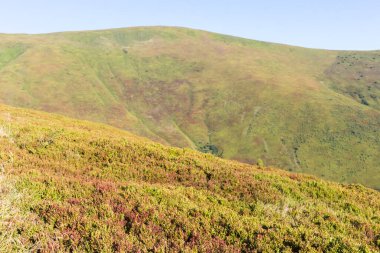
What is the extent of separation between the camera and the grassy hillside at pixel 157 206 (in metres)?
8.04

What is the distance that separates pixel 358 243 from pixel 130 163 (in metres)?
9.78

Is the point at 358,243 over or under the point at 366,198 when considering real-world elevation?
over

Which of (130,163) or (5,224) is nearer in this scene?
(5,224)

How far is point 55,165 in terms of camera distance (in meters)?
13.5

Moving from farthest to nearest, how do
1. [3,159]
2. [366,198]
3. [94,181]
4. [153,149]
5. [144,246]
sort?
[153,149] → [366,198] → [3,159] → [94,181] → [144,246]

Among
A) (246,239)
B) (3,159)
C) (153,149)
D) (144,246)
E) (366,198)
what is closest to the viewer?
(144,246)

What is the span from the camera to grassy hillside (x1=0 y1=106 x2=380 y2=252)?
804 cm

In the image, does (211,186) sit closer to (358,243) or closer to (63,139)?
(358,243)

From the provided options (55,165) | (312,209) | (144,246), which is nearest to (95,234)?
(144,246)

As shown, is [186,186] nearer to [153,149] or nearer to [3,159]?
[153,149]

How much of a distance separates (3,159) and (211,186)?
8.46m

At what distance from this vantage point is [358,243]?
338 inches

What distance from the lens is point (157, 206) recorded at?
31.8ft

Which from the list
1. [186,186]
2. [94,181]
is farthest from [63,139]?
[186,186]
